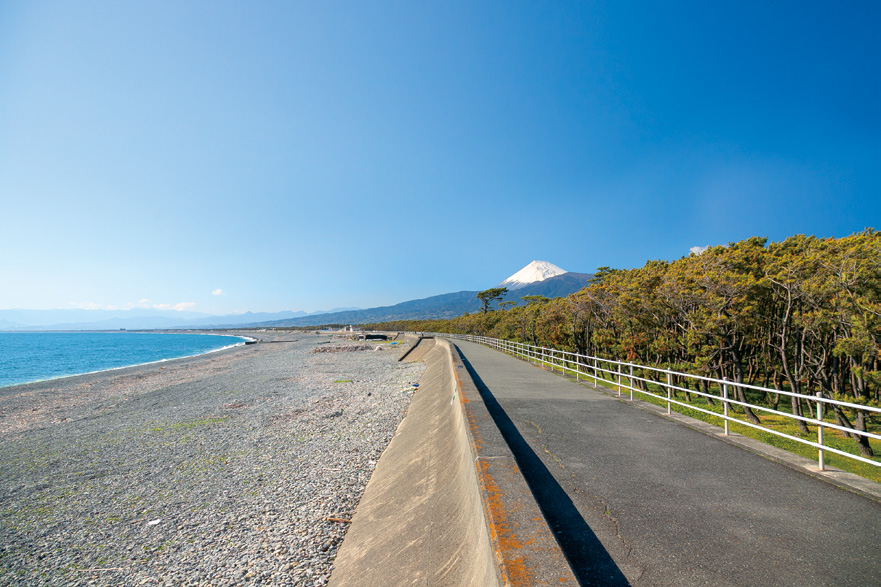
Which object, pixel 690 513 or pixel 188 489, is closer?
pixel 690 513

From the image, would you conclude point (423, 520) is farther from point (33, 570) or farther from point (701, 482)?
point (33, 570)

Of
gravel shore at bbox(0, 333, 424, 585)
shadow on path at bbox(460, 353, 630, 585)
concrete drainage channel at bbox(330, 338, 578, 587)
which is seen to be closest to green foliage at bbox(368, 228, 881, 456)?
shadow on path at bbox(460, 353, 630, 585)

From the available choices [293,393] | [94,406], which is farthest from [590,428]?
[94,406]

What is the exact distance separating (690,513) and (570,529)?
134 cm

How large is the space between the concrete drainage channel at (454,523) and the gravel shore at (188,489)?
590 mm

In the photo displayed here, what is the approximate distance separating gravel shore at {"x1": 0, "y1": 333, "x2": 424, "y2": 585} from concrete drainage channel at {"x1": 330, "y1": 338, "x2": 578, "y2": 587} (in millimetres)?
590

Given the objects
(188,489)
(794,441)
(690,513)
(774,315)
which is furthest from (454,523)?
(774,315)

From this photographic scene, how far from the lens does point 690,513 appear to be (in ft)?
12.3

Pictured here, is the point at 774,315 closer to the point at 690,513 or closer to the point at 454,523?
the point at 690,513

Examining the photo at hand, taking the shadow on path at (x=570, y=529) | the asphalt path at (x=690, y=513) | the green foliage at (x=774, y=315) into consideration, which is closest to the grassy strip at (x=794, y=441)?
the green foliage at (x=774, y=315)

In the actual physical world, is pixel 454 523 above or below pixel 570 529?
below

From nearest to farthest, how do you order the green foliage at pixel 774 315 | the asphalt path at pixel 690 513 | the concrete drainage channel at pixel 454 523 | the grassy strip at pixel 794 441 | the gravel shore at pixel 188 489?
the concrete drainage channel at pixel 454 523 → the asphalt path at pixel 690 513 → the gravel shore at pixel 188 489 → the grassy strip at pixel 794 441 → the green foliage at pixel 774 315

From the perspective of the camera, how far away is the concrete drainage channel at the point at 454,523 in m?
2.76

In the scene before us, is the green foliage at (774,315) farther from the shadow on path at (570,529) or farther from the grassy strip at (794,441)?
the shadow on path at (570,529)
